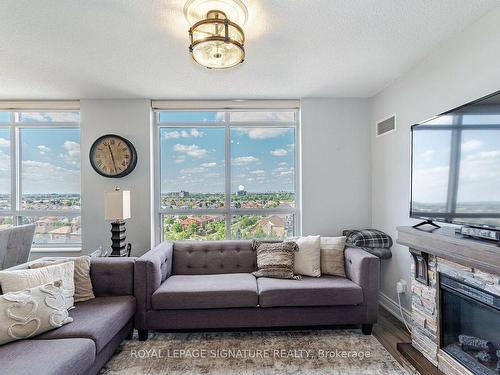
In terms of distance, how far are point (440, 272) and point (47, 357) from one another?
8.21 feet

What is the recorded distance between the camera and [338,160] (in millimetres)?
3408

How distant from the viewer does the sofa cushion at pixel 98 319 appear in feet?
5.63

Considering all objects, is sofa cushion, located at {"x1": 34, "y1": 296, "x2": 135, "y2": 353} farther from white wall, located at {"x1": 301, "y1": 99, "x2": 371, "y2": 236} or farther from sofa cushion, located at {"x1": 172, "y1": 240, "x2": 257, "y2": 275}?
white wall, located at {"x1": 301, "y1": 99, "x2": 371, "y2": 236}

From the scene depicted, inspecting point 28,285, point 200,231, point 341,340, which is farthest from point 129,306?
point 341,340

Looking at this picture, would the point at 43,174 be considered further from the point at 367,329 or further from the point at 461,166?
the point at 461,166

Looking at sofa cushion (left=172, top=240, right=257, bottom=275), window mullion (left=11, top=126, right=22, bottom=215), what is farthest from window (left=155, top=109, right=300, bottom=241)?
window mullion (left=11, top=126, right=22, bottom=215)

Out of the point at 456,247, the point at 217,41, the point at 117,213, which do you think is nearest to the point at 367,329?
the point at 456,247

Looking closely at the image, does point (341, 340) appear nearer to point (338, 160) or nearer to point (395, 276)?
point (395, 276)

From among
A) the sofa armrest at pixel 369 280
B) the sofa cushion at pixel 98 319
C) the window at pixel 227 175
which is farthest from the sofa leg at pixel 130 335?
the sofa armrest at pixel 369 280

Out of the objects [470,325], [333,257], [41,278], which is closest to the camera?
[470,325]

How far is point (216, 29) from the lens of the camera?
1.58m

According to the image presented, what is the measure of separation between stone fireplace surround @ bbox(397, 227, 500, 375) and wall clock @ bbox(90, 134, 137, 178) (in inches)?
123

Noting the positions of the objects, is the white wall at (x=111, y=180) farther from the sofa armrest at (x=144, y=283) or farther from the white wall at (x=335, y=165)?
the white wall at (x=335, y=165)

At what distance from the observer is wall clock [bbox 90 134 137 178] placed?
131 inches
